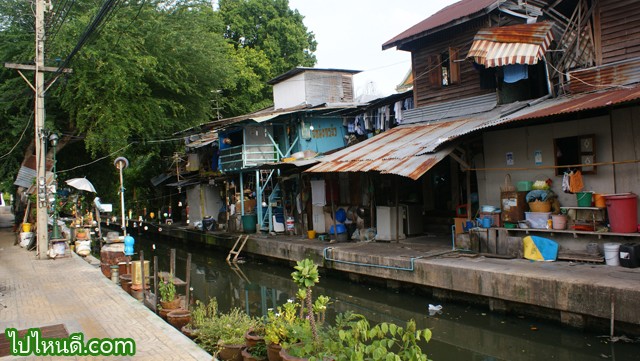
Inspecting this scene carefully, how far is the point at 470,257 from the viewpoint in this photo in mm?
11734

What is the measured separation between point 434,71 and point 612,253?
8370 mm

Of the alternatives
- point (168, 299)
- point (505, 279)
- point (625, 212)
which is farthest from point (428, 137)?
point (168, 299)

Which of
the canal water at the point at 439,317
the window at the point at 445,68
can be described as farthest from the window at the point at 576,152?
the window at the point at 445,68

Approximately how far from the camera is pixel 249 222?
70.7ft

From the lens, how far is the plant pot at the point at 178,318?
821 centimetres

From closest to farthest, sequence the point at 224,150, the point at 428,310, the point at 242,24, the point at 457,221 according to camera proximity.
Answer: the point at 428,310 → the point at 457,221 → the point at 224,150 → the point at 242,24

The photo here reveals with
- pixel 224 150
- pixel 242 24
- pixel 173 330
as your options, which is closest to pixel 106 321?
pixel 173 330

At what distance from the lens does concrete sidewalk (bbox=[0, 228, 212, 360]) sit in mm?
6766

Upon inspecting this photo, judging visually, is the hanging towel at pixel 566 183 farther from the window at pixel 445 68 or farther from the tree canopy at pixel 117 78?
the tree canopy at pixel 117 78

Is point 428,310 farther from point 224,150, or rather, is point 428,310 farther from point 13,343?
point 224,150

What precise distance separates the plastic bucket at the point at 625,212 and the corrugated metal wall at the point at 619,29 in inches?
133

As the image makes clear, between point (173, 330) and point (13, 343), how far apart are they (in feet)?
6.74

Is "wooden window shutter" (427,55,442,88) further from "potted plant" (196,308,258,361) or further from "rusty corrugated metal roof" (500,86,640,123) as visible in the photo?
"potted plant" (196,308,258,361)

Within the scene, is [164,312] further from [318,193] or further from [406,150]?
[318,193]
